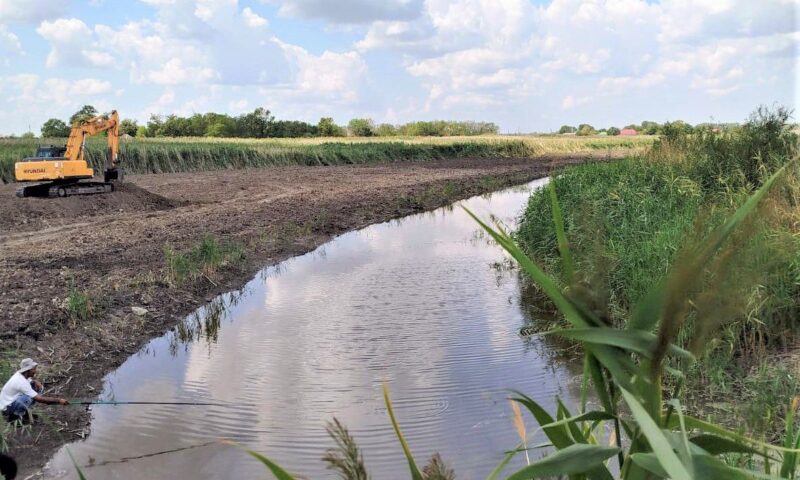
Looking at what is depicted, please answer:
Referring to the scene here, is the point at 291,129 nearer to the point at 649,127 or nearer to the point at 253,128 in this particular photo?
the point at 253,128

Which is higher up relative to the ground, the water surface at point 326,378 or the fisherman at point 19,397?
the fisherman at point 19,397

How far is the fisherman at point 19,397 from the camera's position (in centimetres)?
532

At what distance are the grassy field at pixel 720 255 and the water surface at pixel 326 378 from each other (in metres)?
1.26

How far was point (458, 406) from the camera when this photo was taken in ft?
19.7

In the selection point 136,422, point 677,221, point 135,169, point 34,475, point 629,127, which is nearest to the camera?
point 34,475

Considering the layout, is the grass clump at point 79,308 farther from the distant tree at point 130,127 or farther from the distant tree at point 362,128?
the distant tree at point 362,128

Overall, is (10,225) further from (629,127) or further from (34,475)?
(629,127)

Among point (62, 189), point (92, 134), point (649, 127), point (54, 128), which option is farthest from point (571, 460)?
point (649, 127)

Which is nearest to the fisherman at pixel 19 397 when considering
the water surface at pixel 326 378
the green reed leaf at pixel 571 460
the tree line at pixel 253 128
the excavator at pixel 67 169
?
the water surface at pixel 326 378

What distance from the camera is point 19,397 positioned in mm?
5383

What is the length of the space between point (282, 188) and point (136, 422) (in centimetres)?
1881

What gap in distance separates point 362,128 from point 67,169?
65108 millimetres

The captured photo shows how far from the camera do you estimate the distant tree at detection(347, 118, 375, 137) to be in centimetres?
8169

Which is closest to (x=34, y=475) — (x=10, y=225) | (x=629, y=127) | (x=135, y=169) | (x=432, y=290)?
(x=432, y=290)
